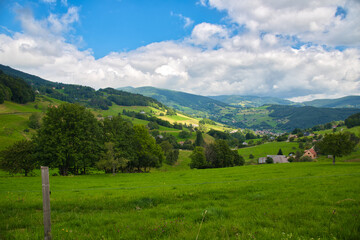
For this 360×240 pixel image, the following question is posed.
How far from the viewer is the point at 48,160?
3994cm

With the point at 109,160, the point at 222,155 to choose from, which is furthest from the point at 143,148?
the point at 222,155

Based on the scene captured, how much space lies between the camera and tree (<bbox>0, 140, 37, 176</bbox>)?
38.8 metres

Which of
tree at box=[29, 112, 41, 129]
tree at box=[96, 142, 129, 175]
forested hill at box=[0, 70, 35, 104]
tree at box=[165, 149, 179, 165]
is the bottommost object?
tree at box=[165, 149, 179, 165]

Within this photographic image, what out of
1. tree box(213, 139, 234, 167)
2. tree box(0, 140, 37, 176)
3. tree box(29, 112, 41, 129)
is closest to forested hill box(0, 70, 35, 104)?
tree box(29, 112, 41, 129)

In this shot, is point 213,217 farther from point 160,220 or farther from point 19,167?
point 19,167

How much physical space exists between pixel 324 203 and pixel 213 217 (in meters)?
5.47

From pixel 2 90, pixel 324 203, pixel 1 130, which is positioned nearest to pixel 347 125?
pixel 324 203

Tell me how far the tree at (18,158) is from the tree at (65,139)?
1.94 metres

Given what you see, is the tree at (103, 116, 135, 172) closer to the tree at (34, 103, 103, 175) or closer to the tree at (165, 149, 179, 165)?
the tree at (34, 103, 103, 175)

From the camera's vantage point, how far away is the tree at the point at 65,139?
1550 inches

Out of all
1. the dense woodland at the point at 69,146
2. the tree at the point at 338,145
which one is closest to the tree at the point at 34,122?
the dense woodland at the point at 69,146

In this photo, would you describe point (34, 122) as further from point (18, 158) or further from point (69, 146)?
point (69, 146)

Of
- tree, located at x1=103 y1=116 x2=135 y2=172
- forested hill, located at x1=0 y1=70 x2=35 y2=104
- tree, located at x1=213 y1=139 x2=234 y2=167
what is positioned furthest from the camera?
forested hill, located at x1=0 y1=70 x2=35 y2=104

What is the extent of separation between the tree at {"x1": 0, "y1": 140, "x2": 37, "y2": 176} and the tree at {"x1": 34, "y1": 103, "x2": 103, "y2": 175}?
194cm
